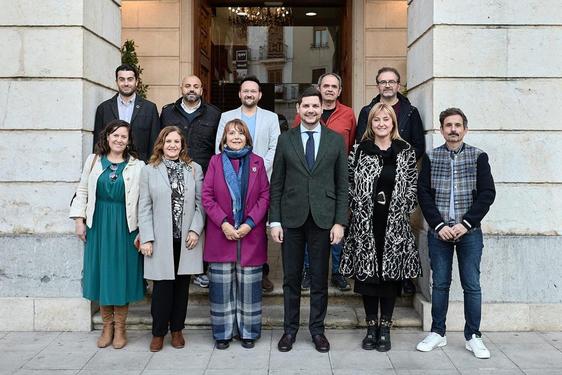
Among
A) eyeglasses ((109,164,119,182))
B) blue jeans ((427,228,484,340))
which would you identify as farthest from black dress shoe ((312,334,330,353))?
eyeglasses ((109,164,119,182))

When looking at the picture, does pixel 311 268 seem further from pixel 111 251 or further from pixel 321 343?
pixel 111 251

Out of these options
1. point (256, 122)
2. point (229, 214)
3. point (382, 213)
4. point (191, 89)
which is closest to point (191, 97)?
point (191, 89)

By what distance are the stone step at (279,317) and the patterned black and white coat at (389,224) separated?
0.90m

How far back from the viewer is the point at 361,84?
9.84 metres

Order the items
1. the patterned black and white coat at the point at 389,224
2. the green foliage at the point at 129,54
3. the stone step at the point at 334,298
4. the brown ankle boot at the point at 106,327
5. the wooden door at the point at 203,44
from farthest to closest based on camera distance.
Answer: the wooden door at the point at 203,44 → the green foliage at the point at 129,54 → the stone step at the point at 334,298 → the brown ankle boot at the point at 106,327 → the patterned black and white coat at the point at 389,224

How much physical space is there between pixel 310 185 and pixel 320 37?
674 cm

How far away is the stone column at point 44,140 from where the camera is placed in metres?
5.81

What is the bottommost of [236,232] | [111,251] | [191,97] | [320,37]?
[111,251]

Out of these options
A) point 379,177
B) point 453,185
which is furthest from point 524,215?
point 379,177

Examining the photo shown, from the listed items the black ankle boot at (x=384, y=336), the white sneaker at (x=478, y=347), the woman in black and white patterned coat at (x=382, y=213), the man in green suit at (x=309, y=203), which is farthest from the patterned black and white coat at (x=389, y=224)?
the white sneaker at (x=478, y=347)

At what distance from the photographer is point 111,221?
519 centimetres

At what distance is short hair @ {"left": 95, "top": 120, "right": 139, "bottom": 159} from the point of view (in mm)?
5199

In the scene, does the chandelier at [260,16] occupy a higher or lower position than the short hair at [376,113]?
higher

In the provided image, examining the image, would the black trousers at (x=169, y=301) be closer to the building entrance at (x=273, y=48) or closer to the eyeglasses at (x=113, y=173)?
the eyeglasses at (x=113, y=173)
